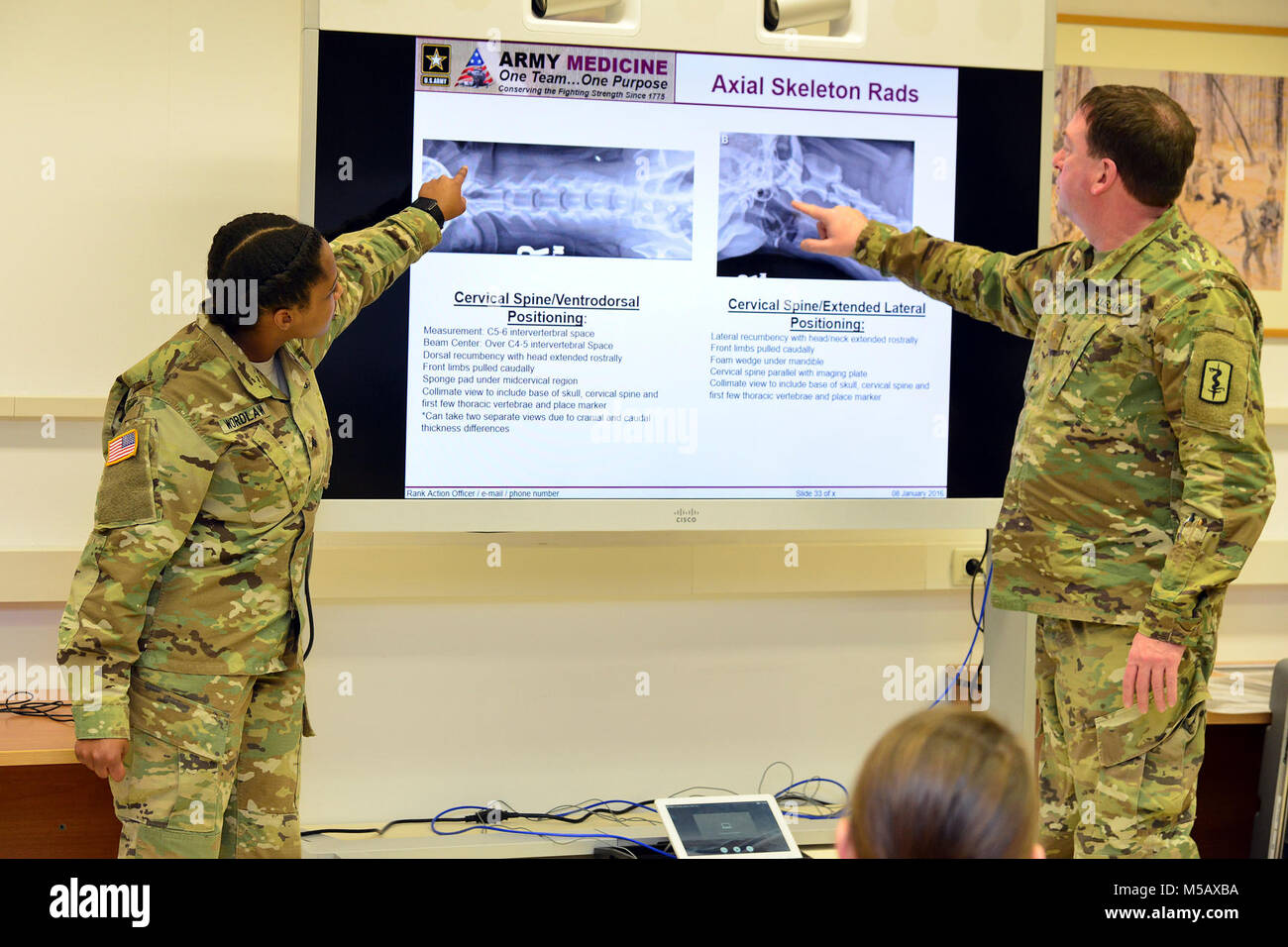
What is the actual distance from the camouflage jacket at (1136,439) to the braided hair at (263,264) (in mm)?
1476

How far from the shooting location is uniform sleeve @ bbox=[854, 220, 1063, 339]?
2584mm

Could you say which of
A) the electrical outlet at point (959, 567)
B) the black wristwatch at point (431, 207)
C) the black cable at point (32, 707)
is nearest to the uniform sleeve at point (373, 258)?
the black wristwatch at point (431, 207)

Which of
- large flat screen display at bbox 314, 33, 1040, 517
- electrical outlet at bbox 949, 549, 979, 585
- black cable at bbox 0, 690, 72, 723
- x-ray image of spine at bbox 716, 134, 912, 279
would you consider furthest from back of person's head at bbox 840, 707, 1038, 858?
black cable at bbox 0, 690, 72, 723

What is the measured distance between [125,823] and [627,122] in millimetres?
1935

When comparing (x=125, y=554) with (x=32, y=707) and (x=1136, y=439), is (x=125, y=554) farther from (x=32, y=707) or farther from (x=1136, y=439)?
(x=1136, y=439)

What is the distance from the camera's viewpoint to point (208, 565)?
83.9 inches

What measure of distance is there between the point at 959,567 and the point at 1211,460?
1294 millimetres

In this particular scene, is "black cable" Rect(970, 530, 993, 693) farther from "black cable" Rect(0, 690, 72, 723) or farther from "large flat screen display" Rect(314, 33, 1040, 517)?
"black cable" Rect(0, 690, 72, 723)

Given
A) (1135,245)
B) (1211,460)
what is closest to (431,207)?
(1135,245)

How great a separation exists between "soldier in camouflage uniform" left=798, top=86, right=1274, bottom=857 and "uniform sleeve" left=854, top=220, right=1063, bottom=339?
9cm

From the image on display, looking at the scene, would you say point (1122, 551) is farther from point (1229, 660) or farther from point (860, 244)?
point (1229, 660)

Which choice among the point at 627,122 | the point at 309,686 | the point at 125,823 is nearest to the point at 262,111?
the point at 627,122

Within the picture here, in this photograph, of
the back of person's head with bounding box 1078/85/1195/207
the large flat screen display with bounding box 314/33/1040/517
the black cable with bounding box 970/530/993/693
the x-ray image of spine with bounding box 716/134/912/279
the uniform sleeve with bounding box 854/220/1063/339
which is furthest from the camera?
the black cable with bounding box 970/530/993/693

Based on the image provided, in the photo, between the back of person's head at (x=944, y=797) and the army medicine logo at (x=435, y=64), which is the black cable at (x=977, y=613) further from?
the back of person's head at (x=944, y=797)
